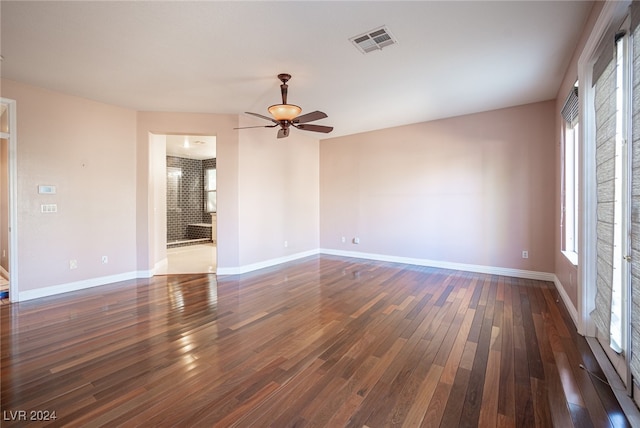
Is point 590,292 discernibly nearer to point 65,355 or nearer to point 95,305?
point 65,355

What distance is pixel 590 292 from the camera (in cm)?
244

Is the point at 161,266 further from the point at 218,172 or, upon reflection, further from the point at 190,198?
the point at 190,198

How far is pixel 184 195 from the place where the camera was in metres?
9.45

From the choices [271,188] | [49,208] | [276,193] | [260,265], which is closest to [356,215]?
[276,193]

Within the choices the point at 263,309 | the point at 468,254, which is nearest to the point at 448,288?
the point at 468,254

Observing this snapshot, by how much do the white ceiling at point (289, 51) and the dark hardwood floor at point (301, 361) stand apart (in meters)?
2.75

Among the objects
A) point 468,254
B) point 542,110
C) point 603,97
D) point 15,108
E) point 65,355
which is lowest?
point 65,355

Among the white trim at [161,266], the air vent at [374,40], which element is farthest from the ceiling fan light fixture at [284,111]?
the white trim at [161,266]

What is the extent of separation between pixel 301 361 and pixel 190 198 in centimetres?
877

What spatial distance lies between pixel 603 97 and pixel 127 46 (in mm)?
4134

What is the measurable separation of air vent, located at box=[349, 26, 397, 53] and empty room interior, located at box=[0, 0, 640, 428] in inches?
1.2

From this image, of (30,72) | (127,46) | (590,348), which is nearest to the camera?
(590,348)

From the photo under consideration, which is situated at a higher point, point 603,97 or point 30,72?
point 30,72

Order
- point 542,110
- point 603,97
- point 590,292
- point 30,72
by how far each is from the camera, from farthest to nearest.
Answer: point 542,110
point 30,72
point 590,292
point 603,97
